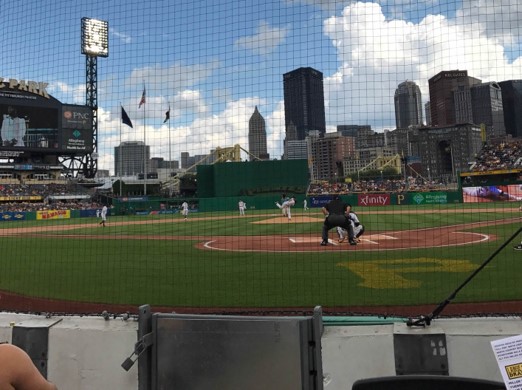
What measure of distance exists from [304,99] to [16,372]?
162 inches

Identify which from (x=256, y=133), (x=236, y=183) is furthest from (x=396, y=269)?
(x=236, y=183)

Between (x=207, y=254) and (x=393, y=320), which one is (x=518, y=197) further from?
(x=393, y=320)

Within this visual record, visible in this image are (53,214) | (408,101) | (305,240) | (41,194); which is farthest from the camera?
(41,194)

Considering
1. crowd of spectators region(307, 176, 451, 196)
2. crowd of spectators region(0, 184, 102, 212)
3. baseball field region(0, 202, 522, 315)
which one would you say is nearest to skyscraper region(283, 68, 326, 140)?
baseball field region(0, 202, 522, 315)

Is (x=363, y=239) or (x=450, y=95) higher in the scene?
(x=450, y=95)

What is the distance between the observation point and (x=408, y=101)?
16.3 ft

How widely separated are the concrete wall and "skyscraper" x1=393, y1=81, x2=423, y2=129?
257 centimetres

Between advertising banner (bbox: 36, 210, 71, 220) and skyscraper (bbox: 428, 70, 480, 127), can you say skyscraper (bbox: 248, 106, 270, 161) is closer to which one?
skyscraper (bbox: 428, 70, 480, 127)

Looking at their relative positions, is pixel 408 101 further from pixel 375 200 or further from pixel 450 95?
pixel 375 200

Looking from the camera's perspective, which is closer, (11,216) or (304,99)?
(304,99)

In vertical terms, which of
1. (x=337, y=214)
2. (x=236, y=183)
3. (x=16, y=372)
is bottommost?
(x=16, y=372)

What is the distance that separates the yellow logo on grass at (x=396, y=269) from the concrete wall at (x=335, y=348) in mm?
4081

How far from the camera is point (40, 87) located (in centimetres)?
5488

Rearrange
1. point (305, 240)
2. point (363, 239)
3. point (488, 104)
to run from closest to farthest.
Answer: point (488, 104), point (363, 239), point (305, 240)
